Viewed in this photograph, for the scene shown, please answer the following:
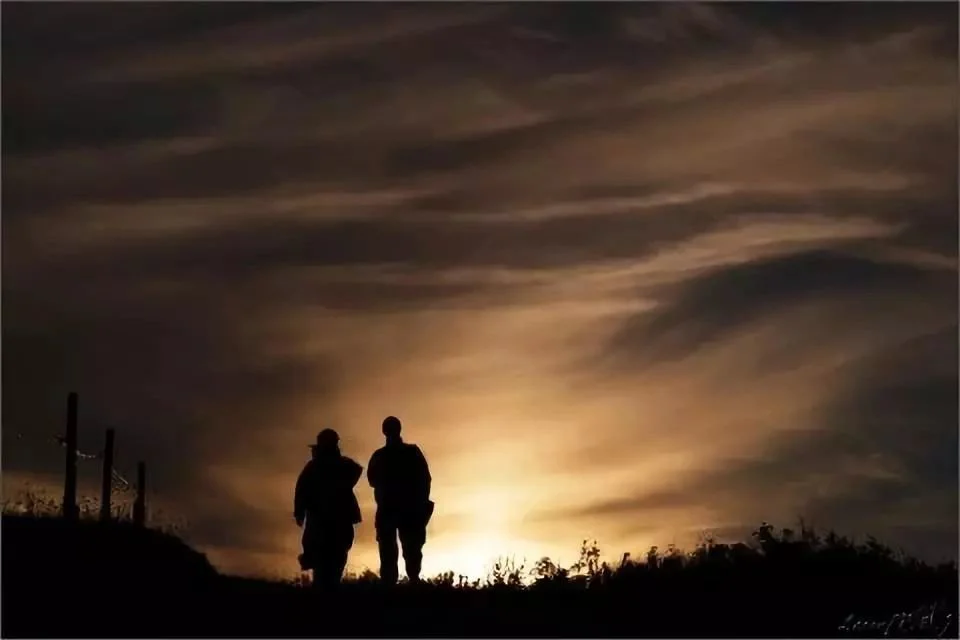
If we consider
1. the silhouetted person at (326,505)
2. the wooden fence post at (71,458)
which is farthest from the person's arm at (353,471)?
the wooden fence post at (71,458)

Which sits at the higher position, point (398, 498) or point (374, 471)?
point (374, 471)

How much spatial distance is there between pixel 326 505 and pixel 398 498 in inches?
42.6

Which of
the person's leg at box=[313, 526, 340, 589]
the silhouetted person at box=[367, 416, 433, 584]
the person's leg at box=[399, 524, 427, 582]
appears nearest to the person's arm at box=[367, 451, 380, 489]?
the silhouetted person at box=[367, 416, 433, 584]

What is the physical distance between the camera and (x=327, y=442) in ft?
79.1

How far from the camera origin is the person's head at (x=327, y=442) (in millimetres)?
24109

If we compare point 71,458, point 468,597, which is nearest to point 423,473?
point 468,597

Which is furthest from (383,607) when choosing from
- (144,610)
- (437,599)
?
(144,610)

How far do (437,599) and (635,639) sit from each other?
374 cm

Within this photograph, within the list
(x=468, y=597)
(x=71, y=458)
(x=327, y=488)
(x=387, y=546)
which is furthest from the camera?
(x=71, y=458)

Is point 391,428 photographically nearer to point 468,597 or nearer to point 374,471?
point 374,471

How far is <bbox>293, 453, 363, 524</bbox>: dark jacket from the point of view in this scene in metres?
24.2

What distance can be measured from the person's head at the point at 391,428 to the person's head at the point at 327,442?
80 centimetres

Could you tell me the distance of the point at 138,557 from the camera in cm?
2381

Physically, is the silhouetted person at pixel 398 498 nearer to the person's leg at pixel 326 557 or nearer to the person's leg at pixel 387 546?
the person's leg at pixel 387 546
